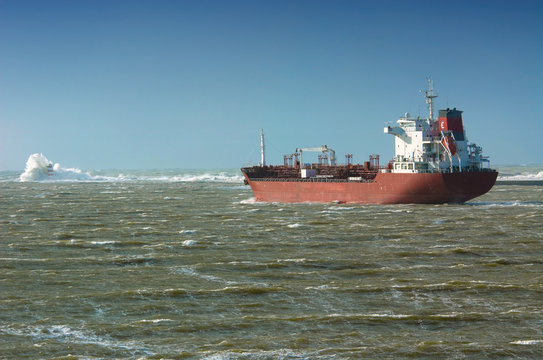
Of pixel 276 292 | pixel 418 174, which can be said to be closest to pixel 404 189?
pixel 418 174

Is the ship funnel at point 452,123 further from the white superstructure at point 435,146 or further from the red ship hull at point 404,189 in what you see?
the red ship hull at point 404,189

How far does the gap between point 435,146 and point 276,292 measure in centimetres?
3875

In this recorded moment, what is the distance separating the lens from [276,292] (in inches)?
826

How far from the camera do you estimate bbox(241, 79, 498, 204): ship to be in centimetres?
5225

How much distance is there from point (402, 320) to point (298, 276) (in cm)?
686

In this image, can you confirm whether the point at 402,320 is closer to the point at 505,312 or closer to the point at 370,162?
the point at 505,312

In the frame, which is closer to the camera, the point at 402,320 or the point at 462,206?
the point at 402,320

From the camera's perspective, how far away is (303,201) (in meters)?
63.8

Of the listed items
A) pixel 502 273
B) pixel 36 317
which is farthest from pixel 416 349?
pixel 36 317

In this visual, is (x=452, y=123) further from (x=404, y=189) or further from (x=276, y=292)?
(x=276, y=292)

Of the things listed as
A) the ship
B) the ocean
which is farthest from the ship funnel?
the ocean

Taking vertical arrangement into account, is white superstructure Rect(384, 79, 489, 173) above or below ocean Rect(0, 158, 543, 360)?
above

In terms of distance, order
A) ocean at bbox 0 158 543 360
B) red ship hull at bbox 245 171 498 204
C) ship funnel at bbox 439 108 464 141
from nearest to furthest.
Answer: ocean at bbox 0 158 543 360 → red ship hull at bbox 245 171 498 204 → ship funnel at bbox 439 108 464 141

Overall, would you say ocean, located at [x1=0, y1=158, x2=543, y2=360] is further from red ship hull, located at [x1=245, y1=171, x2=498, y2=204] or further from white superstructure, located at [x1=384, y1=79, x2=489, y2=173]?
white superstructure, located at [x1=384, y1=79, x2=489, y2=173]
